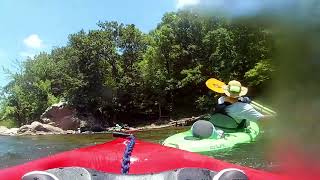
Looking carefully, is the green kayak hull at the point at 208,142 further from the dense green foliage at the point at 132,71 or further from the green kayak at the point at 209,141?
the dense green foliage at the point at 132,71

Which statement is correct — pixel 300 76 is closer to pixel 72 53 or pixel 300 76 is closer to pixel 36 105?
pixel 72 53

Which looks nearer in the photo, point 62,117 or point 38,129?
point 38,129

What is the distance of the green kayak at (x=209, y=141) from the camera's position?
6.21m

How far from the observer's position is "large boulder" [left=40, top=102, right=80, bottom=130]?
3091 cm

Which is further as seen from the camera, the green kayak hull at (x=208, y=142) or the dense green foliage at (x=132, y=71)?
the dense green foliage at (x=132, y=71)

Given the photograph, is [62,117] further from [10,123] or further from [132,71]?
[10,123]

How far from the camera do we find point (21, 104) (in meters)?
37.8

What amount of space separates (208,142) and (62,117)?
1045 inches

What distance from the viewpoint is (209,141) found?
20.9 ft

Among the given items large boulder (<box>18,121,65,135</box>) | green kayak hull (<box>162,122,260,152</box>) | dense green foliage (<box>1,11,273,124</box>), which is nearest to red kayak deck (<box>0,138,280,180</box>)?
green kayak hull (<box>162,122,260,152</box>)

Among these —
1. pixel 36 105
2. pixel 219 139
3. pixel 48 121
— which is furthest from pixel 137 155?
pixel 36 105

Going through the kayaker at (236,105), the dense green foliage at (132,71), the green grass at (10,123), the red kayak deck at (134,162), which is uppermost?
the dense green foliage at (132,71)

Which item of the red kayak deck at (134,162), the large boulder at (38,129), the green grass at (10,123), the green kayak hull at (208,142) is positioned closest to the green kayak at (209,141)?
the green kayak hull at (208,142)

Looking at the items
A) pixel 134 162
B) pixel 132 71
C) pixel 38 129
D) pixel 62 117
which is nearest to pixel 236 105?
pixel 134 162
